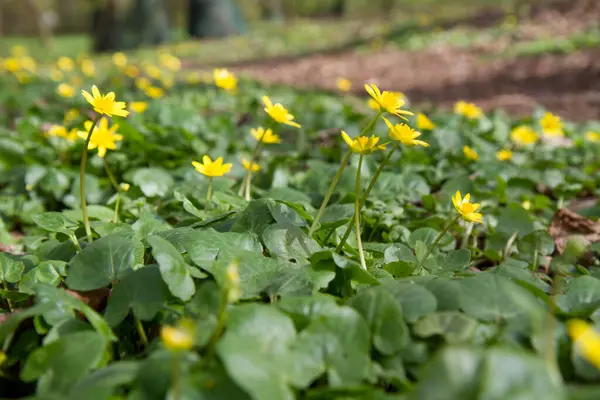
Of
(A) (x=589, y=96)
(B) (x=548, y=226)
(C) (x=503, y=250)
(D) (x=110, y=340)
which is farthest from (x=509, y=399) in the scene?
(A) (x=589, y=96)

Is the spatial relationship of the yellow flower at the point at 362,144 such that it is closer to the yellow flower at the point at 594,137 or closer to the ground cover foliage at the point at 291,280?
the ground cover foliage at the point at 291,280

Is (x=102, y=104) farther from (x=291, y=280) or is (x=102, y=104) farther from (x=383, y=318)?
(x=383, y=318)

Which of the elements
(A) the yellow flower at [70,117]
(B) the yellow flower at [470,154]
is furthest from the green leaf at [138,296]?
(A) the yellow flower at [70,117]

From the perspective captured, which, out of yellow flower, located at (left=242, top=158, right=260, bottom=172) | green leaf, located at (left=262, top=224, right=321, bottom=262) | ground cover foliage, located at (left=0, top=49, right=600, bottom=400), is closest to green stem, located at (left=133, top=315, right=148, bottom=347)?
ground cover foliage, located at (left=0, top=49, right=600, bottom=400)

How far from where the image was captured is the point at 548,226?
2336 millimetres

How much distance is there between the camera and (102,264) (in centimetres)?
145

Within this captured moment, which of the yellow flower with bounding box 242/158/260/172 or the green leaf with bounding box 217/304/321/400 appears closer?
the green leaf with bounding box 217/304/321/400

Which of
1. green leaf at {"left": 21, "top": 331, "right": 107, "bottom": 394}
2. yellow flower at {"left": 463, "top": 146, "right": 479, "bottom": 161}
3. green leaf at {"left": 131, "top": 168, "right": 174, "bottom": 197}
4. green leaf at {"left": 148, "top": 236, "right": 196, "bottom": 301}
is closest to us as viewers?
green leaf at {"left": 21, "top": 331, "right": 107, "bottom": 394}

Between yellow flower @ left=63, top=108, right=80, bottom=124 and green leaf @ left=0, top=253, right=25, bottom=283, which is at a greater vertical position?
green leaf @ left=0, top=253, right=25, bottom=283

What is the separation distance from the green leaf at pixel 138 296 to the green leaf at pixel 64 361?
13cm

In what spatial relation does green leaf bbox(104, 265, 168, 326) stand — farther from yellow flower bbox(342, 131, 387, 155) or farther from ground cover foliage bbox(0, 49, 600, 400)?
yellow flower bbox(342, 131, 387, 155)

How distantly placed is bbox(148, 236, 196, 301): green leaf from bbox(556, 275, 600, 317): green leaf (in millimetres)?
869

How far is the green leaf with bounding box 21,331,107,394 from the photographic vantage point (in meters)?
1.12

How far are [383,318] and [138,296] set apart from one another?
0.56 meters
